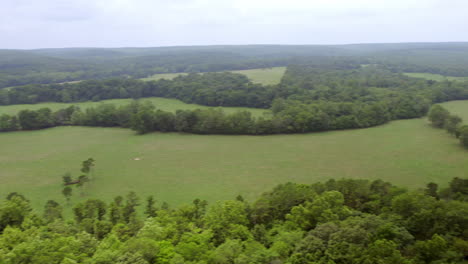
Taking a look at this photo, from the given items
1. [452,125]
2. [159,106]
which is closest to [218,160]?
[452,125]

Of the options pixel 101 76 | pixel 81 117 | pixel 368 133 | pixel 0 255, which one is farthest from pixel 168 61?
pixel 0 255

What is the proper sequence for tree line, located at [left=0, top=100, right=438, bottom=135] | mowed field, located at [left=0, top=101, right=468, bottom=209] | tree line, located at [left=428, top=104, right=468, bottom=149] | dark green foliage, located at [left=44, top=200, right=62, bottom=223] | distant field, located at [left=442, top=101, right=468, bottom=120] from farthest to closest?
1. distant field, located at [left=442, top=101, right=468, bottom=120]
2. tree line, located at [left=0, top=100, right=438, bottom=135]
3. tree line, located at [left=428, top=104, right=468, bottom=149]
4. mowed field, located at [left=0, top=101, right=468, bottom=209]
5. dark green foliage, located at [left=44, top=200, right=62, bottom=223]

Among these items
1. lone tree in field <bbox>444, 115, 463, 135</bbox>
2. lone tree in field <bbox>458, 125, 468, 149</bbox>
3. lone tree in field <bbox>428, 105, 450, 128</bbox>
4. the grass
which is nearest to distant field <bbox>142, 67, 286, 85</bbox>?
the grass

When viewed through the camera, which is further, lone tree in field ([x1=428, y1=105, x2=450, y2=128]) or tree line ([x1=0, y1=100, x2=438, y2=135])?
tree line ([x1=0, y1=100, x2=438, y2=135])

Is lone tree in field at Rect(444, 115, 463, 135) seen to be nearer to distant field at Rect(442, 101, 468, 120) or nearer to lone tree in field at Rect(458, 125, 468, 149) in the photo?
lone tree in field at Rect(458, 125, 468, 149)

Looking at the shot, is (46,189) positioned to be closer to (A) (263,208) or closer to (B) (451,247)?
(A) (263,208)

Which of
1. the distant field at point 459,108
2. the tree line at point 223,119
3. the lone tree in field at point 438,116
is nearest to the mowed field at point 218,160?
the lone tree in field at point 438,116

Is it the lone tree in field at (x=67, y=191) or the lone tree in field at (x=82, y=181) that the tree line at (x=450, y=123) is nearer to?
the lone tree in field at (x=82, y=181)
